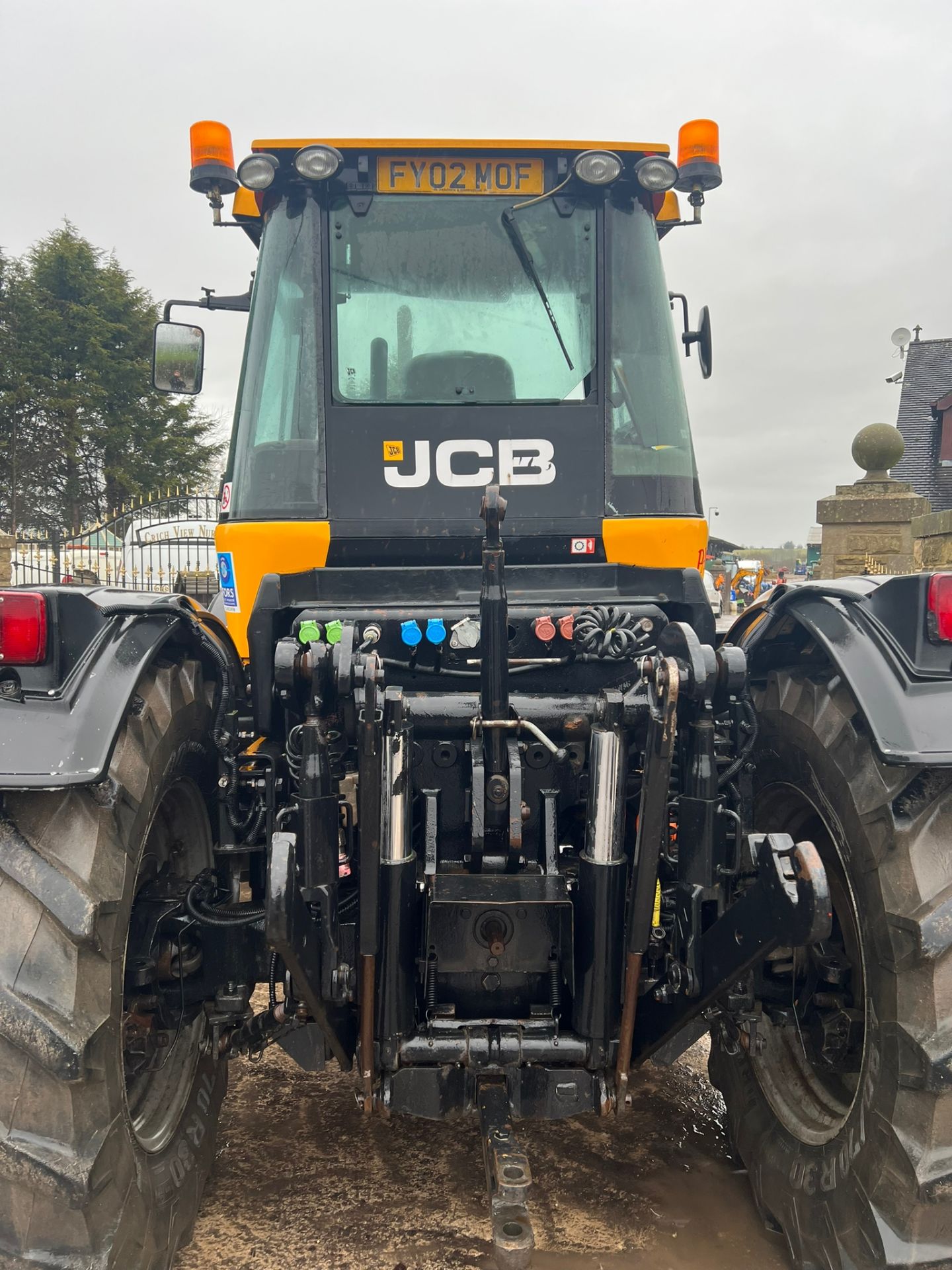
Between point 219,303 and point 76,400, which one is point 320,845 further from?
point 76,400

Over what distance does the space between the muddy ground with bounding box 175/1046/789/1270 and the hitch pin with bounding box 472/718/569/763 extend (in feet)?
4.59

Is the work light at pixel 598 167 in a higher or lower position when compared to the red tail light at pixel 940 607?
higher

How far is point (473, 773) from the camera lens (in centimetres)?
246

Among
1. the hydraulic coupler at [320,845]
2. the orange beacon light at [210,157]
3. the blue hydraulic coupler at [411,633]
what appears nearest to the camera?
the hydraulic coupler at [320,845]

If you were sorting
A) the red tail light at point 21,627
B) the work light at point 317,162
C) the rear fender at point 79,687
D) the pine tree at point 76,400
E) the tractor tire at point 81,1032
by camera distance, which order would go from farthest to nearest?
the pine tree at point 76,400
the work light at point 317,162
the red tail light at point 21,627
the rear fender at point 79,687
the tractor tire at point 81,1032

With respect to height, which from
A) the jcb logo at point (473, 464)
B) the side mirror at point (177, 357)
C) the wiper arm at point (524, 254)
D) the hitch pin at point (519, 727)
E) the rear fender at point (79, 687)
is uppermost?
the wiper arm at point (524, 254)

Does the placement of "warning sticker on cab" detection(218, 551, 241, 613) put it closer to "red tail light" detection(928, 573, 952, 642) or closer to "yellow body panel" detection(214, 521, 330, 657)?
"yellow body panel" detection(214, 521, 330, 657)

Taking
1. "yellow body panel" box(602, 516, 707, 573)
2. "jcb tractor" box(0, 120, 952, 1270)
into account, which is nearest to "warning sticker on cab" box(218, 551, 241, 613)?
"jcb tractor" box(0, 120, 952, 1270)

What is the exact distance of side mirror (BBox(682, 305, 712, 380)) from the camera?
374cm

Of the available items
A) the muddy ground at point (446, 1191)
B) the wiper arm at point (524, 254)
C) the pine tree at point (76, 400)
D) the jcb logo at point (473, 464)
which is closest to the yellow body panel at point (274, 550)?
the jcb logo at point (473, 464)

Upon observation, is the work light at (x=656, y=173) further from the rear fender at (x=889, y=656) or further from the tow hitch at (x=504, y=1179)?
the tow hitch at (x=504, y=1179)

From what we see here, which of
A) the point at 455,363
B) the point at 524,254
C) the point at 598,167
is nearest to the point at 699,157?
the point at 598,167

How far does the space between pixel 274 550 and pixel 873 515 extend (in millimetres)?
12647

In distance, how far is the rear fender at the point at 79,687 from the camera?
2008 mm
